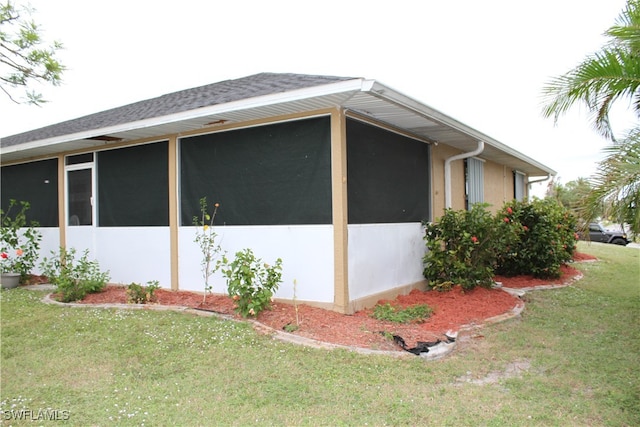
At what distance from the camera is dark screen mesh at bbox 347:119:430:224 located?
5965mm

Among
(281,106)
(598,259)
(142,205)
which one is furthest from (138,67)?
(598,259)

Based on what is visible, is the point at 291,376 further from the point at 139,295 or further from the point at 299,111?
the point at 139,295

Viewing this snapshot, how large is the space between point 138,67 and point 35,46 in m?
7.04

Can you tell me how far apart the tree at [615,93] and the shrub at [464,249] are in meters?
2.02

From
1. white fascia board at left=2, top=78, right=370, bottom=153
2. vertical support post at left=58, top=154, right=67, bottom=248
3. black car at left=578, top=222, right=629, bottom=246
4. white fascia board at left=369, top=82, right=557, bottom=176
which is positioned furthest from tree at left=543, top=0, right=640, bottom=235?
black car at left=578, top=222, right=629, bottom=246

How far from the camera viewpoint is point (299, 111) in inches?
231

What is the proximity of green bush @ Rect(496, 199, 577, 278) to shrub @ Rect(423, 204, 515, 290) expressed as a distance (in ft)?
6.34

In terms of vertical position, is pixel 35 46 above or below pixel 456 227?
above

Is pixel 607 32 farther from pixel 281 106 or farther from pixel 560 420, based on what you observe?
pixel 560 420

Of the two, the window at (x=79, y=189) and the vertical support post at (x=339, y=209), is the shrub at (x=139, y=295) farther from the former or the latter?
the vertical support post at (x=339, y=209)

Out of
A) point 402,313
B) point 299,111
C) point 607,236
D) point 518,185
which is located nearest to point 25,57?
point 299,111

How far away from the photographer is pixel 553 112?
5.69 m

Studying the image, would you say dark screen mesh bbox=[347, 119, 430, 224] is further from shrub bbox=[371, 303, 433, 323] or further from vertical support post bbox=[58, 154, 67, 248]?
vertical support post bbox=[58, 154, 67, 248]

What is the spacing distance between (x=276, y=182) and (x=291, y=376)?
298 centimetres
